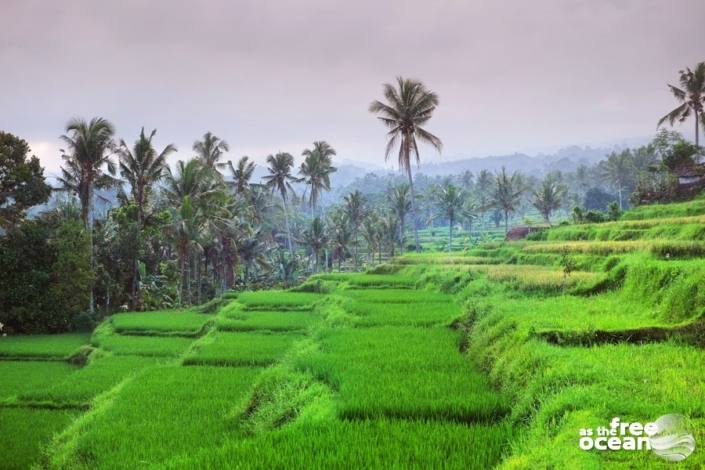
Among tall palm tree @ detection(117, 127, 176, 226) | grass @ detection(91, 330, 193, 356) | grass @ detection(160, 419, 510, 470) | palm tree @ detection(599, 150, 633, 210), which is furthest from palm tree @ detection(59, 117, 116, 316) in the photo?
palm tree @ detection(599, 150, 633, 210)

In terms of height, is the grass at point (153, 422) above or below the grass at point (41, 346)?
above

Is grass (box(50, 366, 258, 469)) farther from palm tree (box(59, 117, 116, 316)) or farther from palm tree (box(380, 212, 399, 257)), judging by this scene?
palm tree (box(380, 212, 399, 257))

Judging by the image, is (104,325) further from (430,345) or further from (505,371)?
(505,371)

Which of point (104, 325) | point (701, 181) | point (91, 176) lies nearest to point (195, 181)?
point (91, 176)

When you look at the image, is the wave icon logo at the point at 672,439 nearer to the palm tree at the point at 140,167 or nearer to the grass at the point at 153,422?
the grass at the point at 153,422

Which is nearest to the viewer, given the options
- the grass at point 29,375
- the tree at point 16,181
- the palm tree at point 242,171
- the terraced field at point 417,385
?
the terraced field at point 417,385

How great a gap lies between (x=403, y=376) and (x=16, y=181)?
22440 mm

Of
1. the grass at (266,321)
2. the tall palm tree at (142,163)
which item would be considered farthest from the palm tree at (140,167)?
the grass at (266,321)

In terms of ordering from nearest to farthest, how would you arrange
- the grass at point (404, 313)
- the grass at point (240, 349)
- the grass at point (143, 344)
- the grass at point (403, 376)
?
1. the grass at point (403, 376)
2. the grass at point (240, 349)
3. the grass at point (404, 313)
4. the grass at point (143, 344)

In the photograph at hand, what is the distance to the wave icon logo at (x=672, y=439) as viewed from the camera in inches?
160

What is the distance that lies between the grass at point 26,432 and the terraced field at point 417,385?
1.5 inches

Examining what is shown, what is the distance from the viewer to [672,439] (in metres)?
4.19

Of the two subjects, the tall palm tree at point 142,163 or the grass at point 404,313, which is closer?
the grass at point 404,313

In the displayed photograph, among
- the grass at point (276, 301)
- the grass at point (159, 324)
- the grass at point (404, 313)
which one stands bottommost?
the grass at point (159, 324)
